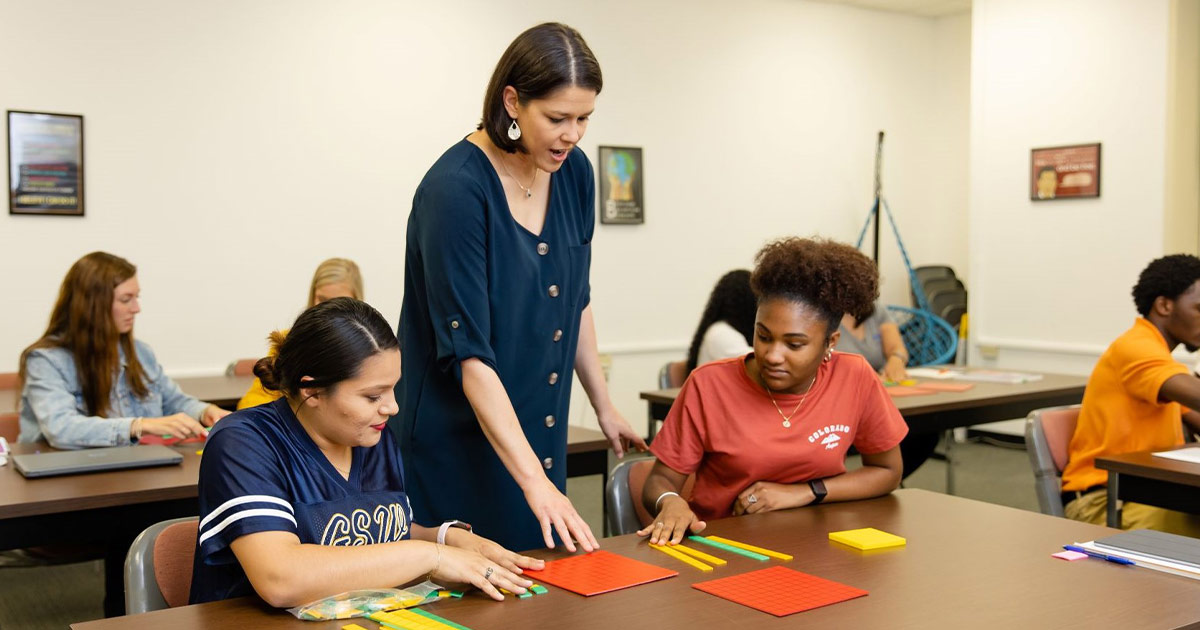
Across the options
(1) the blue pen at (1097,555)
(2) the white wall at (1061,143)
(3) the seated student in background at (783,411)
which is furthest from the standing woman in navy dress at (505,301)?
(2) the white wall at (1061,143)

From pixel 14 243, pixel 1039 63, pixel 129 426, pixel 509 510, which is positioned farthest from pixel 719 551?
pixel 1039 63

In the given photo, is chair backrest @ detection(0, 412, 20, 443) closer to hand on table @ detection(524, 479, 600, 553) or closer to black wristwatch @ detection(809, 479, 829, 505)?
hand on table @ detection(524, 479, 600, 553)

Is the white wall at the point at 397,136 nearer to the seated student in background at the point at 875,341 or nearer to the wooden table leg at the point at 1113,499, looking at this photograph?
the seated student in background at the point at 875,341

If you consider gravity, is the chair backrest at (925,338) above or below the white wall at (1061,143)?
below

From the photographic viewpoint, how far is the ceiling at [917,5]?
25.4 feet

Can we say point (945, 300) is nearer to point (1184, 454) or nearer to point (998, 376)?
point (998, 376)

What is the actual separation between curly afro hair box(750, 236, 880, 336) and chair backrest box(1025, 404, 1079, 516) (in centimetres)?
105

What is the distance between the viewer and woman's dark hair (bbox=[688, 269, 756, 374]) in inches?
177

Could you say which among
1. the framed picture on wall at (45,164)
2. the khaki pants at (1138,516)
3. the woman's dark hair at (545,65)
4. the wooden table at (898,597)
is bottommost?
the khaki pants at (1138,516)

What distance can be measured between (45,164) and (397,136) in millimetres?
1741

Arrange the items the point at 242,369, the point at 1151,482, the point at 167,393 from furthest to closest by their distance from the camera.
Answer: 1. the point at 242,369
2. the point at 167,393
3. the point at 1151,482

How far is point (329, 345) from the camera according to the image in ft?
5.75

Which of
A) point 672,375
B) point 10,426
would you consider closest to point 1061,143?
point 672,375

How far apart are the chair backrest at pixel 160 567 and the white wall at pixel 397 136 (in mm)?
3847
